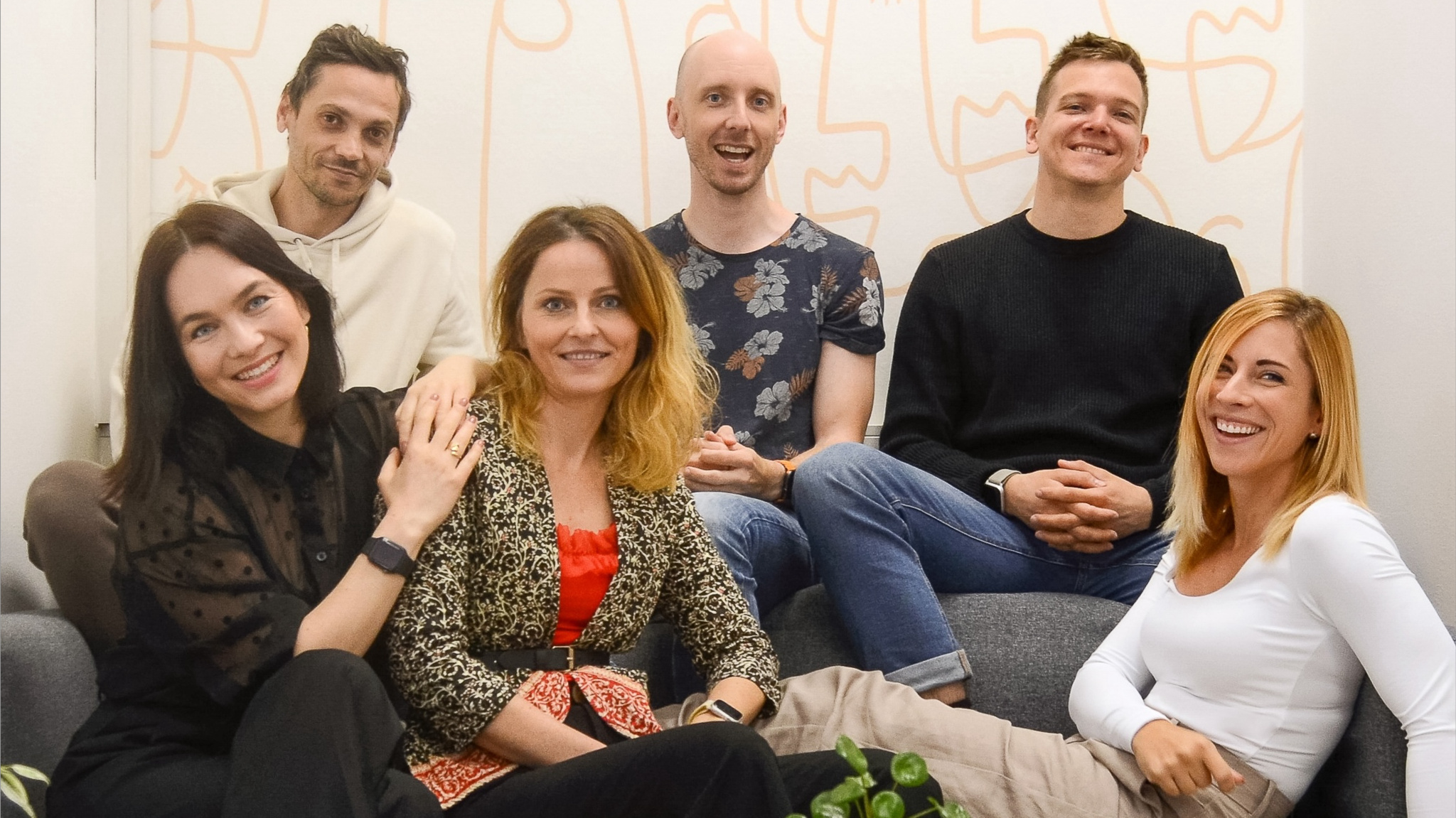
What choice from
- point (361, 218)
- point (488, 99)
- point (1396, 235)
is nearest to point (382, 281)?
point (361, 218)

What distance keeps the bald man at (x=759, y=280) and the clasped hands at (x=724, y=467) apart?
14 centimetres

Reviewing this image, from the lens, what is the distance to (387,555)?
4.32 ft

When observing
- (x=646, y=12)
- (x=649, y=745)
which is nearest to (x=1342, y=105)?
(x=646, y=12)

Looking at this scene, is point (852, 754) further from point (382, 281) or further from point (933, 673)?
point (382, 281)

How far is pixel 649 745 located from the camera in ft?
4.14

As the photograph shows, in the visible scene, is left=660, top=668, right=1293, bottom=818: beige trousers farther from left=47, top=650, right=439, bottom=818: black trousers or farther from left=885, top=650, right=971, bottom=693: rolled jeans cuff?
left=47, top=650, right=439, bottom=818: black trousers

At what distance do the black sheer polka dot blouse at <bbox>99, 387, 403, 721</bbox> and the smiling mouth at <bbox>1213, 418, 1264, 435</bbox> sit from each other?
1.12 metres

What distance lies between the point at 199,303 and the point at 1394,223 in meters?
1.89

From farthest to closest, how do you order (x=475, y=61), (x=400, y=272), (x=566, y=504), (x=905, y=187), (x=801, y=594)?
(x=905, y=187)
(x=475, y=61)
(x=801, y=594)
(x=400, y=272)
(x=566, y=504)

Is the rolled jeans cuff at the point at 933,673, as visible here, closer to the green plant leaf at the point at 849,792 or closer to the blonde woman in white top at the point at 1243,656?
the blonde woman in white top at the point at 1243,656

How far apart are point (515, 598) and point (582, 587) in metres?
0.08

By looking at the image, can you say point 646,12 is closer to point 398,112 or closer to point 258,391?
point 398,112

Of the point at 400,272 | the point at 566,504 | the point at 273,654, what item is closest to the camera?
the point at 273,654

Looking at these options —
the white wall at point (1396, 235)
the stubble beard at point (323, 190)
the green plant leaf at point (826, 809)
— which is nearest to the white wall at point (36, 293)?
the stubble beard at point (323, 190)
